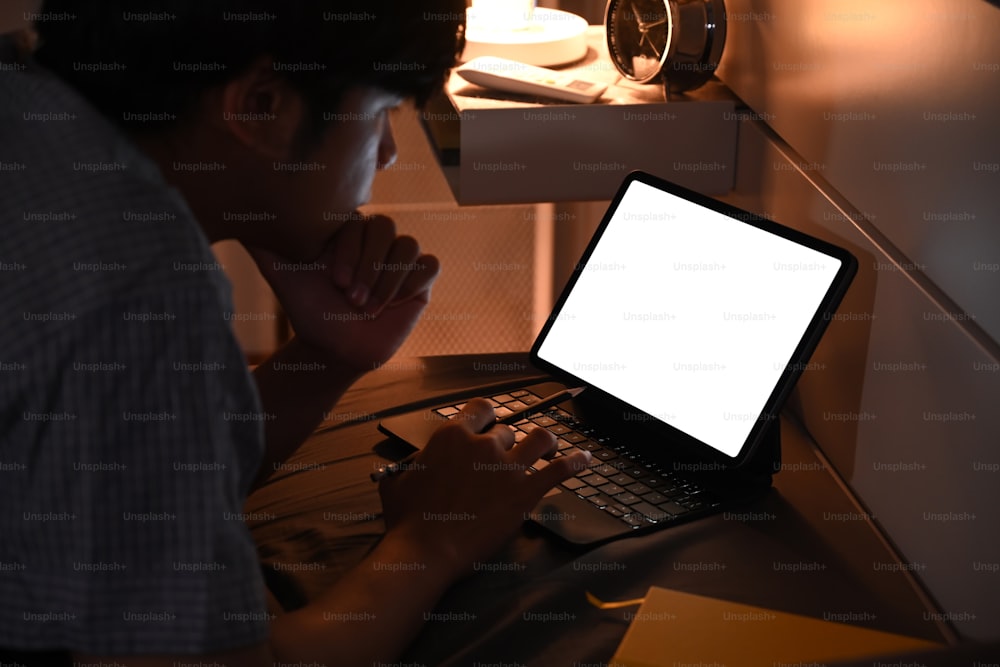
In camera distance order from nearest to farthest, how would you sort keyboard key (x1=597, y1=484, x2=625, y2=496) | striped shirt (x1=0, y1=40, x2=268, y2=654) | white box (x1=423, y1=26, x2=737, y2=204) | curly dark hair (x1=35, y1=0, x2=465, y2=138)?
striped shirt (x1=0, y1=40, x2=268, y2=654) → curly dark hair (x1=35, y1=0, x2=465, y2=138) → keyboard key (x1=597, y1=484, x2=625, y2=496) → white box (x1=423, y1=26, x2=737, y2=204)

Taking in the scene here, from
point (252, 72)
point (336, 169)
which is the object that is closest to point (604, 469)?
point (336, 169)

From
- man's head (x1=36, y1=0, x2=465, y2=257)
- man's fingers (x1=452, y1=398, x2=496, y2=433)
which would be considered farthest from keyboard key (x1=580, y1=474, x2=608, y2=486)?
man's head (x1=36, y1=0, x2=465, y2=257)

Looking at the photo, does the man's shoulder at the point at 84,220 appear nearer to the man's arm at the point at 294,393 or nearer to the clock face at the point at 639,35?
the man's arm at the point at 294,393

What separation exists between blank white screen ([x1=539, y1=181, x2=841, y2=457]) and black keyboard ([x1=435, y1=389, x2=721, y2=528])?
0.05m

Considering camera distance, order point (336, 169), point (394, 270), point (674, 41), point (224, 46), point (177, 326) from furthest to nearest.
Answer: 1. point (674, 41)
2. point (394, 270)
3. point (336, 169)
4. point (224, 46)
5. point (177, 326)

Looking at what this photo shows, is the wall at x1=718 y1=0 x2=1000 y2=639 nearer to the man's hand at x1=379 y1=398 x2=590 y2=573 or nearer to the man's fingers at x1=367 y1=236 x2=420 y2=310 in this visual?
the man's hand at x1=379 y1=398 x2=590 y2=573

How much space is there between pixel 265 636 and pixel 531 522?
0.32 metres

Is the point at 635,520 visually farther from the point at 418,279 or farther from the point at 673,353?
the point at 418,279

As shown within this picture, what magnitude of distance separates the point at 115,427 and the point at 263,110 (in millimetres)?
275

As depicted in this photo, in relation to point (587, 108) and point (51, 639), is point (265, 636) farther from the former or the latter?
point (587, 108)

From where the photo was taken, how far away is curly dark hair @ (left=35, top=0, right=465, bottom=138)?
29.9 inches

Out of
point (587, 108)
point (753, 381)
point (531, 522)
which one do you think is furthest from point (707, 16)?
point (531, 522)

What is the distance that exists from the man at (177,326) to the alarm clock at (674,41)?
0.53m

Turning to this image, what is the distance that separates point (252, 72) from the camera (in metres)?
0.78
